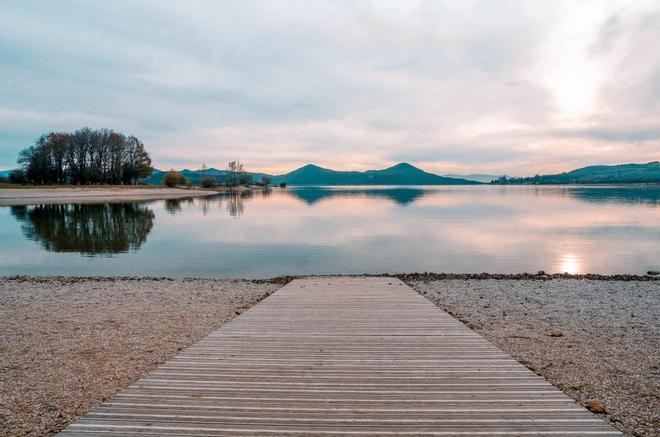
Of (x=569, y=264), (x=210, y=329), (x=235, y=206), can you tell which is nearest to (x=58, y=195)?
(x=235, y=206)

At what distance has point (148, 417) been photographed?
12.6ft

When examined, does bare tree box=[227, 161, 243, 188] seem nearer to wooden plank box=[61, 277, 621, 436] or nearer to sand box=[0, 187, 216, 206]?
sand box=[0, 187, 216, 206]

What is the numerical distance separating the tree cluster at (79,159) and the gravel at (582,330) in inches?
3959

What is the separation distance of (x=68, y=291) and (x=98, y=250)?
9.19m

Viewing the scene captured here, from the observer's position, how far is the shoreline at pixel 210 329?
15.8ft

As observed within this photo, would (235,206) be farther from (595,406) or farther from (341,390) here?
(595,406)

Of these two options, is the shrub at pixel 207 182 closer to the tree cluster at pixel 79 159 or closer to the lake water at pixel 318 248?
the tree cluster at pixel 79 159

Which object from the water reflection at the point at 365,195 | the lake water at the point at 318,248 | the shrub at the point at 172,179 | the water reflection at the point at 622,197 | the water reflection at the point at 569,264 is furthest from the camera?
the shrub at the point at 172,179

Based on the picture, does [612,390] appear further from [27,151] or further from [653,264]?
[27,151]

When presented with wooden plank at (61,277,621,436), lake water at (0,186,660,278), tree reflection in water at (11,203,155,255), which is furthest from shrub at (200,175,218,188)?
wooden plank at (61,277,621,436)

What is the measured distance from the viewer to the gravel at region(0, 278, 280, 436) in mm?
4730

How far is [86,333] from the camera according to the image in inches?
284

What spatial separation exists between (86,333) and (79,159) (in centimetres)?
10096

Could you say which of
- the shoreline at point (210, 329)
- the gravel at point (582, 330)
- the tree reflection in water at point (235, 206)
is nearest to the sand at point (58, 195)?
the tree reflection in water at point (235, 206)
